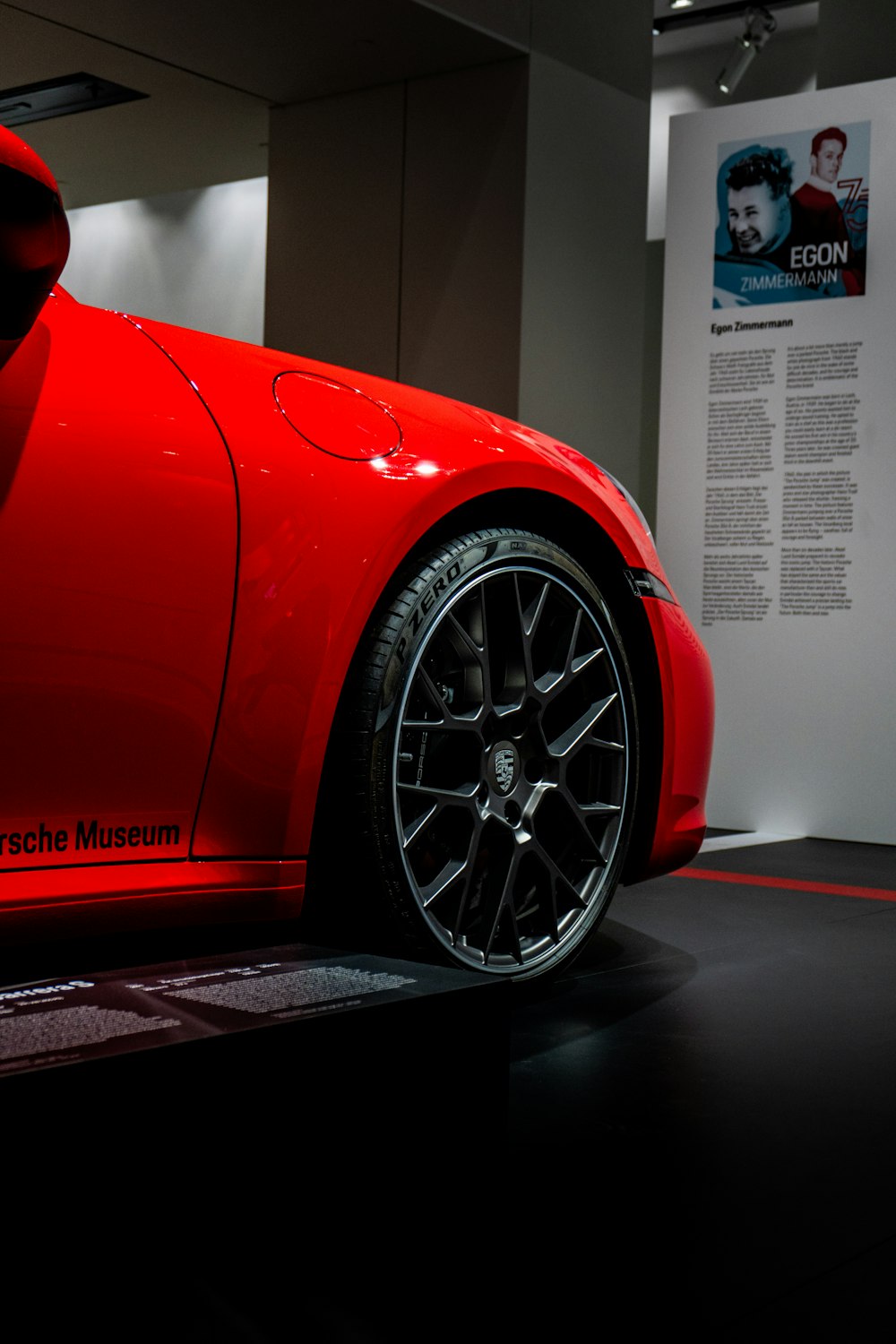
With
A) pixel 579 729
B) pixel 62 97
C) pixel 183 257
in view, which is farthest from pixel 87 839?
pixel 183 257

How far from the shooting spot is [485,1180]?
1.65m

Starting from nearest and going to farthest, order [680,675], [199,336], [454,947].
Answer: [199,336], [454,947], [680,675]

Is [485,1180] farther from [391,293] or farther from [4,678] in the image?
[391,293]

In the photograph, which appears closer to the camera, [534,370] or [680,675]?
[680,675]

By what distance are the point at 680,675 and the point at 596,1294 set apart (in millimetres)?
1608

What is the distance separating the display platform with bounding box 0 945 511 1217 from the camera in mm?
1306

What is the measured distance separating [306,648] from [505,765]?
482 mm

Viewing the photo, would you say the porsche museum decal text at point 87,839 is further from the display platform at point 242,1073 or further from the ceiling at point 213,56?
the ceiling at point 213,56

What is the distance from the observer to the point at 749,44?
28.8 feet

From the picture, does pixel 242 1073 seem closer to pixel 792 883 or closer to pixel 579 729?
pixel 579 729

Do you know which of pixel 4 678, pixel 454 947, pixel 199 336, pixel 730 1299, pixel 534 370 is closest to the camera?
pixel 730 1299

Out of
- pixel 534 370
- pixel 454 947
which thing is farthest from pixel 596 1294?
pixel 534 370

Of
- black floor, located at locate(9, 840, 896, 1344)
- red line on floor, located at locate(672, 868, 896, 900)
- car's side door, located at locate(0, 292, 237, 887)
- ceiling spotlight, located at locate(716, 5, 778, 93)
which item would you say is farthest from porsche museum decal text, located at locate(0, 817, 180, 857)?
ceiling spotlight, located at locate(716, 5, 778, 93)

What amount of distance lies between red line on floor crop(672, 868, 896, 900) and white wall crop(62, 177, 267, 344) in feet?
16.8
